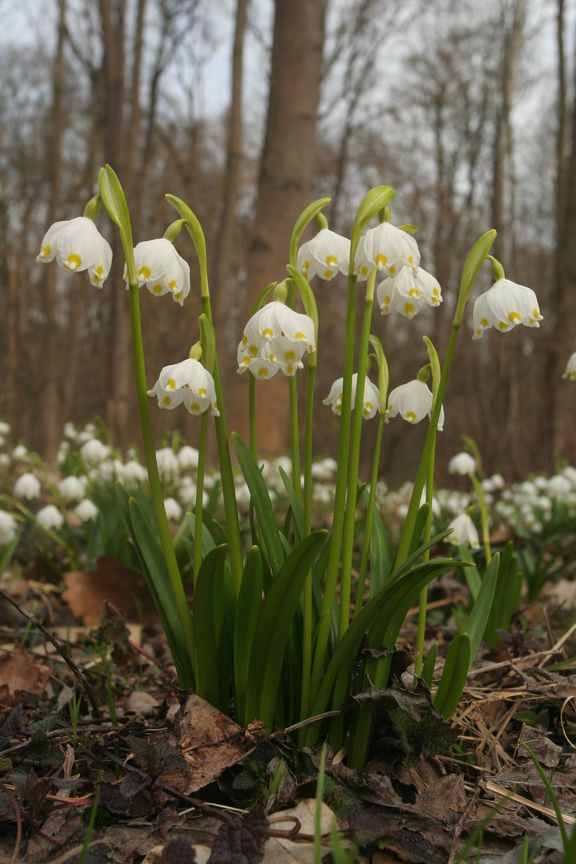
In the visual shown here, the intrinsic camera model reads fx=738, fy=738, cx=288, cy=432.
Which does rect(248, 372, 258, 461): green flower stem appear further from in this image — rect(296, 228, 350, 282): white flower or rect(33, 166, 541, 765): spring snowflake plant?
rect(296, 228, 350, 282): white flower

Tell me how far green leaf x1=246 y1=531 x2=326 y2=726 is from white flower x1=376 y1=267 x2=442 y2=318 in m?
0.48

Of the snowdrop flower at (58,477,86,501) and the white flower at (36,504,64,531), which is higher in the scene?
the snowdrop flower at (58,477,86,501)

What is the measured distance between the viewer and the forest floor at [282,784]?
1.20 meters

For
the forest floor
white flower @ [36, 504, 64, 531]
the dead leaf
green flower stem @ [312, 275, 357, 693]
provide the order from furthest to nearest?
white flower @ [36, 504, 64, 531]
the dead leaf
green flower stem @ [312, 275, 357, 693]
the forest floor

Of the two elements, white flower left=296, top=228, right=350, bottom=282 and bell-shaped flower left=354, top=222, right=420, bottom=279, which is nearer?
bell-shaped flower left=354, top=222, right=420, bottom=279

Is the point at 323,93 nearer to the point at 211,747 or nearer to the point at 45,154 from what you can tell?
the point at 45,154

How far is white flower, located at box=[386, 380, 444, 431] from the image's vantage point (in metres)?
1.51

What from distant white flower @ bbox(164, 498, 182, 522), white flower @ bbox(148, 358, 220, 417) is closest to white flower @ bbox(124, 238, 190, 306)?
white flower @ bbox(148, 358, 220, 417)

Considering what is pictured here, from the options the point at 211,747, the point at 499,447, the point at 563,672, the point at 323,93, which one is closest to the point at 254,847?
the point at 211,747

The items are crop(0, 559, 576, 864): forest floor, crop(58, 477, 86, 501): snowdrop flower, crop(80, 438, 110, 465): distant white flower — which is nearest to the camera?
crop(0, 559, 576, 864): forest floor

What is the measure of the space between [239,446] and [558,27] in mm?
9295

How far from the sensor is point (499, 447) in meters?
10.1

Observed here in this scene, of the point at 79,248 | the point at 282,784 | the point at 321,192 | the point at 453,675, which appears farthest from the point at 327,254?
the point at 321,192

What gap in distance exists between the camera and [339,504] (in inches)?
53.3
